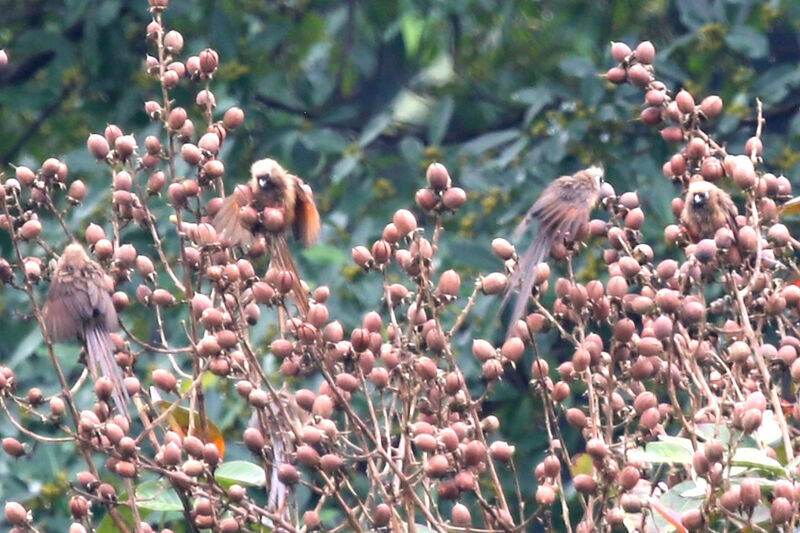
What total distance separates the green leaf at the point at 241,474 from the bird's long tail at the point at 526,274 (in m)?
0.29

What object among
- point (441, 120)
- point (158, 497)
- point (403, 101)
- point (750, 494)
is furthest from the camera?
point (403, 101)

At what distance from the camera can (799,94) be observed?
299 centimetres

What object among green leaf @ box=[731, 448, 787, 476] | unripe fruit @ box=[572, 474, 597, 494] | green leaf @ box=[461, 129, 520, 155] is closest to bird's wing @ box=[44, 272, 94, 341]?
unripe fruit @ box=[572, 474, 597, 494]

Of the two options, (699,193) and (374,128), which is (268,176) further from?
(374,128)

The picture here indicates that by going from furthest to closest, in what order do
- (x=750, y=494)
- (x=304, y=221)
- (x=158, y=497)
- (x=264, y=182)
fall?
(x=304, y=221), (x=264, y=182), (x=158, y=497), (x=750, y=494)

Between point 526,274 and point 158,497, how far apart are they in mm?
455

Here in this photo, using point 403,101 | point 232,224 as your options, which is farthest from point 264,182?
point 403,101

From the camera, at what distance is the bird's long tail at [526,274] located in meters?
1.38

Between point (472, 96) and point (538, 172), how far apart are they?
477mm

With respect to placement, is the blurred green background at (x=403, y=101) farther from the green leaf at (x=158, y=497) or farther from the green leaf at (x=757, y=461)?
the green leaf at (x=757, y=461)

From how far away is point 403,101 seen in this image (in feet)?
11.6

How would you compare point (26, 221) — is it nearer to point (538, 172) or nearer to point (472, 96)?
point (538, 172)

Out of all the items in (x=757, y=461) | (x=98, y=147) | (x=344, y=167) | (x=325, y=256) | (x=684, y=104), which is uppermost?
(x=684, y=104)

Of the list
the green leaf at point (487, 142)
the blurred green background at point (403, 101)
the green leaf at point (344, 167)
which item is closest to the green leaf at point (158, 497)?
the blurred green background at point (403, 101)
